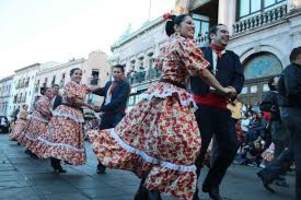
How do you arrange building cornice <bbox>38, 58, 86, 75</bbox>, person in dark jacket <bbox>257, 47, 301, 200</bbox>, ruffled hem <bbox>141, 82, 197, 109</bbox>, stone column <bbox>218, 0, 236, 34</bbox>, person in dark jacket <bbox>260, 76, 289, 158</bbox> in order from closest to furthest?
ruffled hem <bbox>141, 82, 197, 109</bbox>, person in dark jacket <bbox>257, 47, 301, 200</bbox>, person in dark jacket <bbox>260, 76, 289, 158</bbox>, stone column <bbox>218, 0, 236, 34</bbox>, building cornice <bbox>38, 58, 86, 75</bbox>

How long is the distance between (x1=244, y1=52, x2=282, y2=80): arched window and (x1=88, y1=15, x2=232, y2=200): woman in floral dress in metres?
12.3

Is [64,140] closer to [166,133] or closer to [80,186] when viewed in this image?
[80,186]

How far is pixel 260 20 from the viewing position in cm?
1620

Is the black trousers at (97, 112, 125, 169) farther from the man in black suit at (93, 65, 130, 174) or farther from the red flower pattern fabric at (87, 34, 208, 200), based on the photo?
the red flower pattern fabric at (87, 34, 208, 200)

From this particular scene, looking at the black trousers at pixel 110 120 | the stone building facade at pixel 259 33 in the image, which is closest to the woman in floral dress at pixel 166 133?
the black trousers at pixel 110 120

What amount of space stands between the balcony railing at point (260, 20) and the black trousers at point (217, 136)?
38.5 feet

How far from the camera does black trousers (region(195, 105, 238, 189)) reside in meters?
4.24

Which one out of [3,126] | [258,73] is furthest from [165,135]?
[3,126]

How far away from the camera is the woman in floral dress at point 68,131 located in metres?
6.17

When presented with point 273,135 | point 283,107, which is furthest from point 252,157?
point 283,107

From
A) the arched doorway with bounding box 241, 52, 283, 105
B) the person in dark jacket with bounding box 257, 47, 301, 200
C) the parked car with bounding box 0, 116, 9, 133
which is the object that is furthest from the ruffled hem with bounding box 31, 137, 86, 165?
the parked car with bounding box 0, 116, 9, 133

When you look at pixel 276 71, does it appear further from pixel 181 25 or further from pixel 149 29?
pixel 149 29

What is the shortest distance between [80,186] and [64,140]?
4.60 feet

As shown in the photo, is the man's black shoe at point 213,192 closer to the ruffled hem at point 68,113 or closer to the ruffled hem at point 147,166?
the ruffled hem at point 147,166
